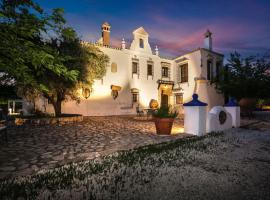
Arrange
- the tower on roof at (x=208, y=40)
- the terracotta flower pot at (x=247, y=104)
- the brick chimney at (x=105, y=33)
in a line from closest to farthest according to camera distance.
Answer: the terracotta flower pot at (x=247, y=104) < the brick chimney at (x=105, y=33) < the tower on roof at (x=208, y=40)

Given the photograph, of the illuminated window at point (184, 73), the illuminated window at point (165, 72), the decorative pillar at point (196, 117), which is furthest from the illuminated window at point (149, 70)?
the decorative pillar at point (196, 117)

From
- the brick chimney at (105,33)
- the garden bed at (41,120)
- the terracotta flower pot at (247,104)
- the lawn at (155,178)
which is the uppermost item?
the brick chimney at (105,33)

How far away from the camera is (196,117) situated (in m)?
7.40

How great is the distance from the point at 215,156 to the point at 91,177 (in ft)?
10.1

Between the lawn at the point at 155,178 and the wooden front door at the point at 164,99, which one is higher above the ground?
the wooden front door at the point at 164,99

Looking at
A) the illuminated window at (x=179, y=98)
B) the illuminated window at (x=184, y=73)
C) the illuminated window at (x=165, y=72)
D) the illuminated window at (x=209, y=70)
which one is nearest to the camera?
the illuminated window at (x=209, y=70)

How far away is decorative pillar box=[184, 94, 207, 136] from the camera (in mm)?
7328

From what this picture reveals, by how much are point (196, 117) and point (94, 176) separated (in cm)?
537

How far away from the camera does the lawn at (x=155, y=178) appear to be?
2586mm

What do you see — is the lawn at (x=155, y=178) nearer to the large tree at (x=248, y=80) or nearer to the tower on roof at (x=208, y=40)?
the large tree at (x=248, y=80)

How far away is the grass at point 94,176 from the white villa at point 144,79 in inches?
525

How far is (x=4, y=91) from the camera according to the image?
25.4 ft

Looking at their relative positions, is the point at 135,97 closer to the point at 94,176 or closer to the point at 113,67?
the point at 113,67

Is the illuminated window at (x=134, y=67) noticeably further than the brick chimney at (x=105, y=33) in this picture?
Yes
